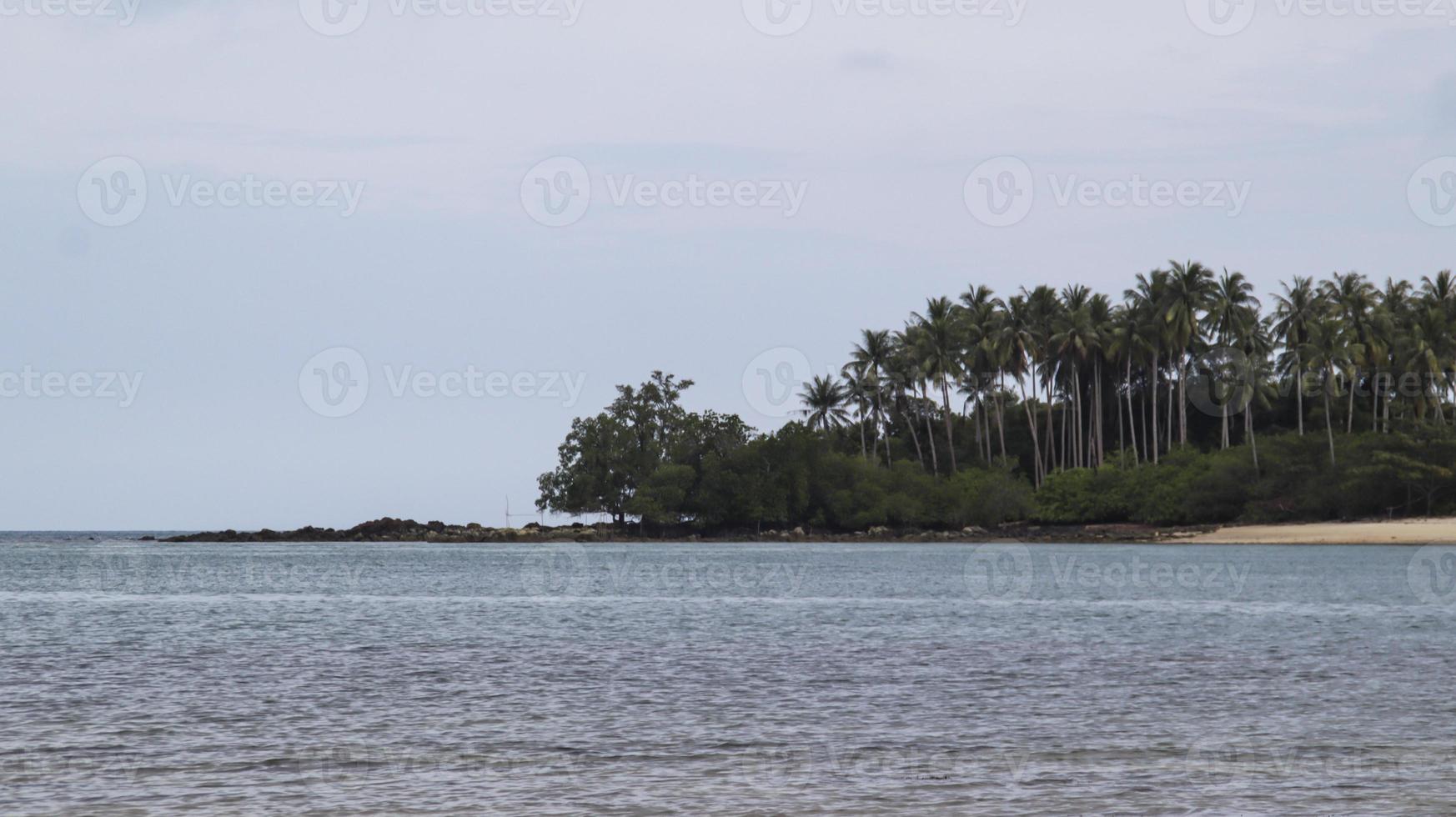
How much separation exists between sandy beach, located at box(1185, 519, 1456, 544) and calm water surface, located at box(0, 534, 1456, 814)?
36094 millimetres

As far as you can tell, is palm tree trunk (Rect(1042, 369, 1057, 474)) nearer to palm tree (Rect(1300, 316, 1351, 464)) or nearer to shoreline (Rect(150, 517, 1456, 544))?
shoreline (Rect(150, 517, 1456, 544))

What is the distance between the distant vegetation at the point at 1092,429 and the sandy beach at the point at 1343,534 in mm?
2520

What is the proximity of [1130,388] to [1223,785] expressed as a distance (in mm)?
108598

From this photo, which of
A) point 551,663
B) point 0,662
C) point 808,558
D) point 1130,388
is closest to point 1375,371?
point 1130,388

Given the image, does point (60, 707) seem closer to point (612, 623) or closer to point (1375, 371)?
point (612, 623)

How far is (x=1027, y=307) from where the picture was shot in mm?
115812

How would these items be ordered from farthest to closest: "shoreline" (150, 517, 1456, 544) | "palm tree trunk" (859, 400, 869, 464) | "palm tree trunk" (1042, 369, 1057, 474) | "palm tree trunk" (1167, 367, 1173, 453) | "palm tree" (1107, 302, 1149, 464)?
1. "palm tree trunk" (859, 400, 869, 464)
2. "palm tree trunk" (1042, 369, 1057, 474)
3. "palm tree trunk" (1167, 367, 1173, 453)
4. "palm tree" (1107, 302, 1149, 464)
5. "shoreline" (150, 517, 1456, 544)

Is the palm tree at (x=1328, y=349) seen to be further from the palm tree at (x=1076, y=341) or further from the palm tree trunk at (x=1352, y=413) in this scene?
the palm tree at (x=1076, y=341)

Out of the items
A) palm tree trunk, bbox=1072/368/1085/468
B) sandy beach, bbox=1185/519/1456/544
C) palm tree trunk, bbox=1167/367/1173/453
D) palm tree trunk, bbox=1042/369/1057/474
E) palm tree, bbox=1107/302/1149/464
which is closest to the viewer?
sandy beach, bbox=1185/519/1456/544

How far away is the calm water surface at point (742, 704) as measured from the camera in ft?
50.4

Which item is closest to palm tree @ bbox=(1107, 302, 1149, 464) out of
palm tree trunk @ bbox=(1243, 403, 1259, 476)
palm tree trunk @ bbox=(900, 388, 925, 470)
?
palm tree trunk @ bbox=(1243, 403, 1259, 476)

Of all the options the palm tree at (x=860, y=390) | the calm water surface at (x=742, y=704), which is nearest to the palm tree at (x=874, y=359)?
the palm tree at (x=860, y=390)

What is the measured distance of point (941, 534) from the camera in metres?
116

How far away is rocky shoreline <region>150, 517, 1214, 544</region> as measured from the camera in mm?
106062
